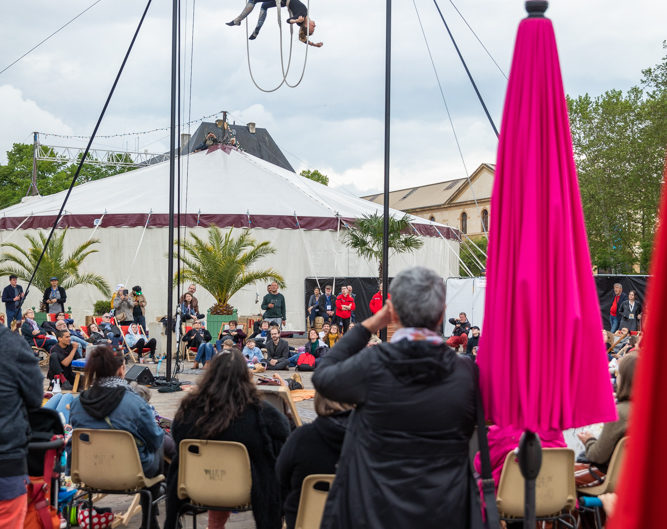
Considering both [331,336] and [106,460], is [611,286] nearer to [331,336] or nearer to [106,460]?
[331,336]

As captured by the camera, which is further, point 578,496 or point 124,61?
point 124,61

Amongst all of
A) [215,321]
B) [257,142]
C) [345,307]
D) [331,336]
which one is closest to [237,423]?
[331,336]

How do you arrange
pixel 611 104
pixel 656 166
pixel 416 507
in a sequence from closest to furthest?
pixel 416 507
pixel 656 166
pixel 611 104

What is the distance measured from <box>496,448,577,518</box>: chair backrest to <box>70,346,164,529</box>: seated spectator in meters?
2.19

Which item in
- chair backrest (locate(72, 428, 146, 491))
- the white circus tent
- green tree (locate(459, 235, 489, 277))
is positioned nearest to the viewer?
chair backrest (locate(72, 428, 146, 491))

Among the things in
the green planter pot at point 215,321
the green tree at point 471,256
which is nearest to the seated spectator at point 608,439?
the green planter pot at point 215,321

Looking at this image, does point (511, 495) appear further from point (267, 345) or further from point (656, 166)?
point (656, 166)

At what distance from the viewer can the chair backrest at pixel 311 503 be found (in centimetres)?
341

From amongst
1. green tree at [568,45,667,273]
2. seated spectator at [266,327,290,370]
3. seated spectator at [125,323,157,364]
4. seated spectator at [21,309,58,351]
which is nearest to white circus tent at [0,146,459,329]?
seated spectator at [125,323,157,364]

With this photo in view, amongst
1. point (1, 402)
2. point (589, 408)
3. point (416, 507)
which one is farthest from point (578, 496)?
point (1, 402)

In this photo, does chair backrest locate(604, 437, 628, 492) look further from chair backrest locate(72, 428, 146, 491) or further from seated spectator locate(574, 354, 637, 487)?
chair backrest locate(72, 428, 146, 491)

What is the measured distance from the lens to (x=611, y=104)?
38719mm

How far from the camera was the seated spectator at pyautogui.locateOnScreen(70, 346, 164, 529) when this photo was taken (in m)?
4.50

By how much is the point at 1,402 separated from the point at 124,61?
7.08 metres
